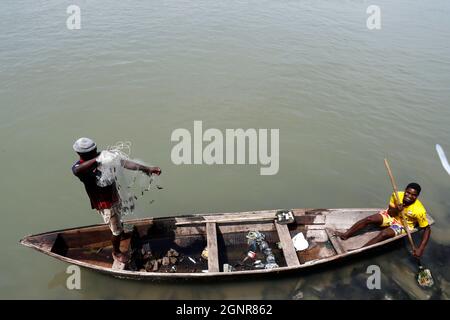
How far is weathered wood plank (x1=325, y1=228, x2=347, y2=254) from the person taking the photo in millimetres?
6448

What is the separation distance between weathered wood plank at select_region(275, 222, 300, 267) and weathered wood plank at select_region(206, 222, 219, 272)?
4.20 ft

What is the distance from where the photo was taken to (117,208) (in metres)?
5.64

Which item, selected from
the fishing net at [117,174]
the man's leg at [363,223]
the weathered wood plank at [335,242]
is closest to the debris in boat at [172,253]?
the fishing net at [117,174]

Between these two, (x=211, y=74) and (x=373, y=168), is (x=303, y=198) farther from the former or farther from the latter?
(x=211, y=74)

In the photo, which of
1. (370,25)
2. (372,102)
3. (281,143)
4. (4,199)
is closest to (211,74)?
(281,143)

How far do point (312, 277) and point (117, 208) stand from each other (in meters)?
3.86

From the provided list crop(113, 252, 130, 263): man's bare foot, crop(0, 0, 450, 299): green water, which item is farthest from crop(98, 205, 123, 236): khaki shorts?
crop(0, 0, 450, 299): green water

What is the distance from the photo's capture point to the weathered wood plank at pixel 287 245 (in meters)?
6.01

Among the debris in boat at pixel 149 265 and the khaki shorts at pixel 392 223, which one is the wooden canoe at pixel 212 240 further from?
the khaki shorts at pixel 392 223

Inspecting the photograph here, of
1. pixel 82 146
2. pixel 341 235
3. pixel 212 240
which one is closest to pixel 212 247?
pixel 212 240

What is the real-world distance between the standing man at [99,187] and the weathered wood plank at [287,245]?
8.99 ft

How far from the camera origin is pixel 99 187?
509 cm

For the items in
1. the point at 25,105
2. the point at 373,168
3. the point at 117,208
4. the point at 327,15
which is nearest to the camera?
the point at 117,208

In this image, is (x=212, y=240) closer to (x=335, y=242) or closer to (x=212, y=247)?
(x=212, y=247)
